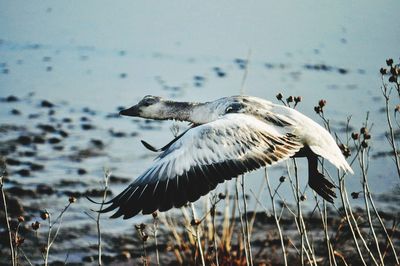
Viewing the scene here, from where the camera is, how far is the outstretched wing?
441 cm

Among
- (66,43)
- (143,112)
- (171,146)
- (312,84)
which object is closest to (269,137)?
(171,146)

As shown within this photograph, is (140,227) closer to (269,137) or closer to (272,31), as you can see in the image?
(269,137)

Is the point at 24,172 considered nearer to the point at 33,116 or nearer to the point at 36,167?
the point at 36,167

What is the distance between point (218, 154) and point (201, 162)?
0.12m

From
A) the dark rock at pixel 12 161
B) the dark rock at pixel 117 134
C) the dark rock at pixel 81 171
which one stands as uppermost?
the dark rock at pixel 117 134

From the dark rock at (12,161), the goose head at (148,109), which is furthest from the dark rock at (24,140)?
the goose head at (148,109)

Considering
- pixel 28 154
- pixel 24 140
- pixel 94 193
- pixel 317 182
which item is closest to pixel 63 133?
pixel 24 140

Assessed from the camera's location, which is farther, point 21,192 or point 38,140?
point 38,140

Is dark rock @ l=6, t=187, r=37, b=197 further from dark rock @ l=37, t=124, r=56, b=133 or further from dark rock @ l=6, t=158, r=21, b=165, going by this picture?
dark rock @ l=37, t=124, r=56, b=133

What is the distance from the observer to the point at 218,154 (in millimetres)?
4562

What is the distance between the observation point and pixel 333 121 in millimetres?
11859

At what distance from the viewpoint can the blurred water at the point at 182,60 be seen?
11.0m

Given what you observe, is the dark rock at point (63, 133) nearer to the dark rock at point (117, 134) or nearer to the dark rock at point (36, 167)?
the dark rock at point (117, 134)

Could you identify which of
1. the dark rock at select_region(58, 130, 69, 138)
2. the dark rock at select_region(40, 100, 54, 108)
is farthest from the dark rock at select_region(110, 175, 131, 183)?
the dark rock at select_region(40, 100, 54, 108)
